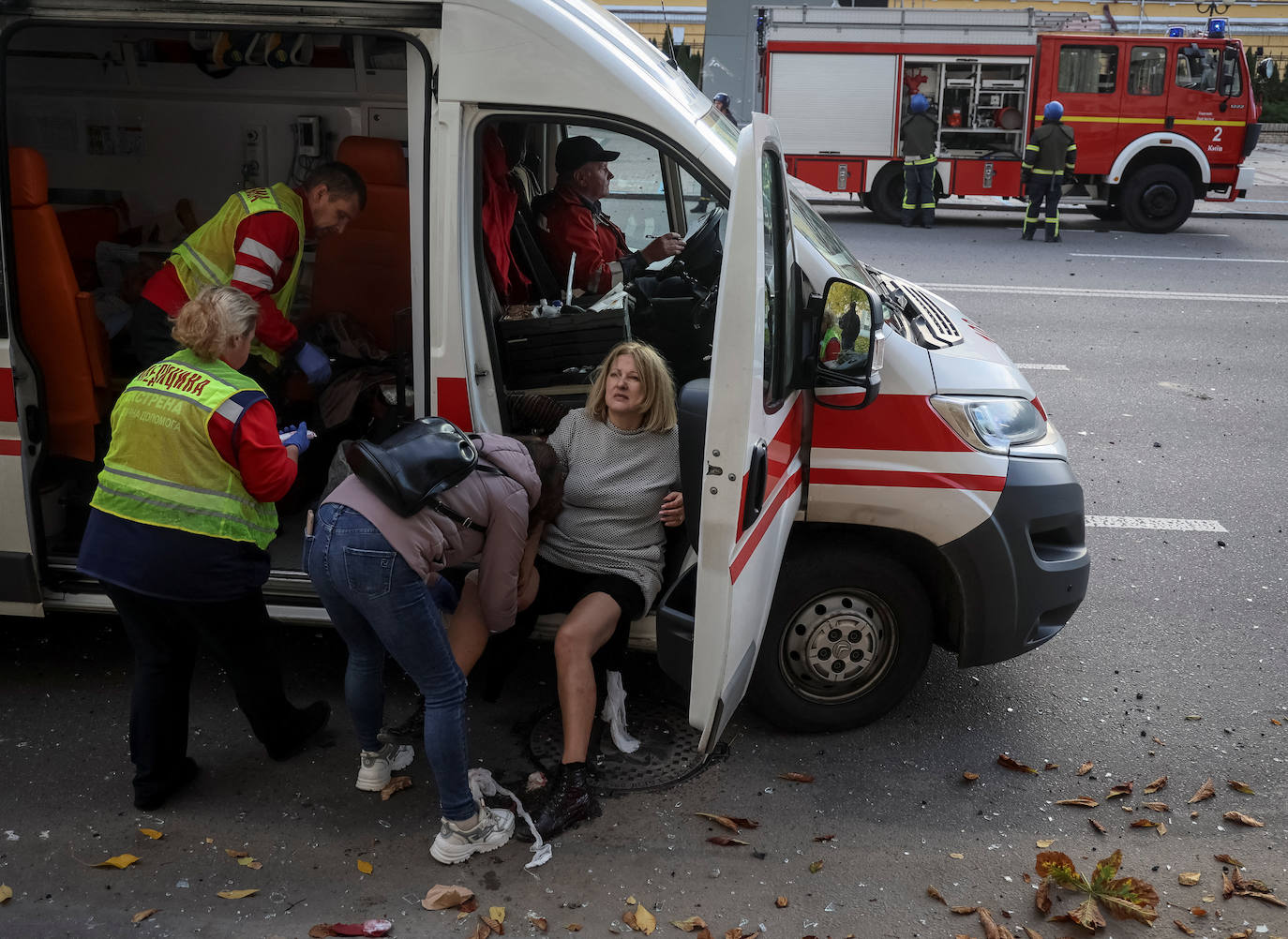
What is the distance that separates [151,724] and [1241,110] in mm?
16709

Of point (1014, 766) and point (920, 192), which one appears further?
point (920, 192)

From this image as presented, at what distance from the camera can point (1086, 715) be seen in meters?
4.51

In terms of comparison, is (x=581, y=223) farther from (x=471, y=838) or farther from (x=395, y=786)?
(x=471, y=838)

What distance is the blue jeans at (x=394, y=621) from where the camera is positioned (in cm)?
333

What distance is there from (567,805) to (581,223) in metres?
2.59

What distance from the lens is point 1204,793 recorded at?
13.1 feet

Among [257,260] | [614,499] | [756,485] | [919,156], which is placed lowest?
[614,499]

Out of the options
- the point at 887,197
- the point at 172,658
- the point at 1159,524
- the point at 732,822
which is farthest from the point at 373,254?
the point at 887,197

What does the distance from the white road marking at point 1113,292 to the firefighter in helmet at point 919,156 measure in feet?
15.8

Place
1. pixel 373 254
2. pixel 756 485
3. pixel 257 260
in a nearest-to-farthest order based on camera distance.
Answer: pixel 756 485
pixel 257 260
pixel 373 254

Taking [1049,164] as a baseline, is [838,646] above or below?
below

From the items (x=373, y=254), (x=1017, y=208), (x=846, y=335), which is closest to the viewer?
(x=846, y=335)

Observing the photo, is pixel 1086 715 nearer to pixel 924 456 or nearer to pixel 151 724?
pixel 924 456

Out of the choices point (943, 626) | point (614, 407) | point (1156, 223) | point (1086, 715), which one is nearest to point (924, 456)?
point (943, 626)
